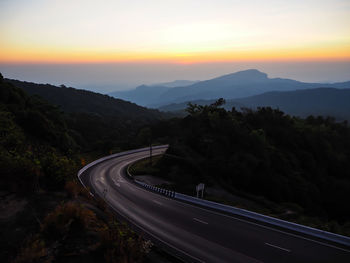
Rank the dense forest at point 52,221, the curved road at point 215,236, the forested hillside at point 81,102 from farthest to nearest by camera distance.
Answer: the forested hillside at point 81,102, the curved road at point 215,236, the dense forest at point 52,221

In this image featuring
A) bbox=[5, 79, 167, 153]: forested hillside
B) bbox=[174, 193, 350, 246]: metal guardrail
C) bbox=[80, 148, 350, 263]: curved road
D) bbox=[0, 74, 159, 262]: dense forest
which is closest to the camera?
bbox=[0, 74, 159, 262]: dense forest

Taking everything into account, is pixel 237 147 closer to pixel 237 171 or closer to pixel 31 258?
pixel 237 171

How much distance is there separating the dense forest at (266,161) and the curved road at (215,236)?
7763 millimetres

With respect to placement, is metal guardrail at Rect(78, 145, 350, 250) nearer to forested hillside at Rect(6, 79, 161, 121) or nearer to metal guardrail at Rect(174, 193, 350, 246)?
metal guardrail at Rect(174, 193, 350, 246)

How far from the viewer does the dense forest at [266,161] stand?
99.7 ft

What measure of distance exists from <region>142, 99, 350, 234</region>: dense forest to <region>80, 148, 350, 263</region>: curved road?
25.5ft

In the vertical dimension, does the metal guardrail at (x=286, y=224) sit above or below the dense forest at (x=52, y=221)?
below

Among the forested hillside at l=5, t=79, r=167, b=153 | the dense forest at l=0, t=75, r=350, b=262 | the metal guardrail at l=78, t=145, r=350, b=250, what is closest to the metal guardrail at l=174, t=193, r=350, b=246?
the metal guardrail at l=78, t=145, r=350, b=250

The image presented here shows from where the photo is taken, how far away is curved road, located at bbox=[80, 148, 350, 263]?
10906 millimetres

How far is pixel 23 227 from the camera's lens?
894 centimetres

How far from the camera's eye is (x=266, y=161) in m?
32.8

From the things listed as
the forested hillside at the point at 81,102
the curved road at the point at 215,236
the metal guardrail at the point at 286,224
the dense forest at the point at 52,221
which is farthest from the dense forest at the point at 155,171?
the forested hillside at the point at 81,102

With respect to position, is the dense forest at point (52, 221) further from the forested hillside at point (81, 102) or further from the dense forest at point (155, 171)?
the forested hillside at point (81, 102)

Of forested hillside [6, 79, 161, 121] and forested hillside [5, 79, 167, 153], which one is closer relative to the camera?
forested hillside [5, 79, 167, 153]
